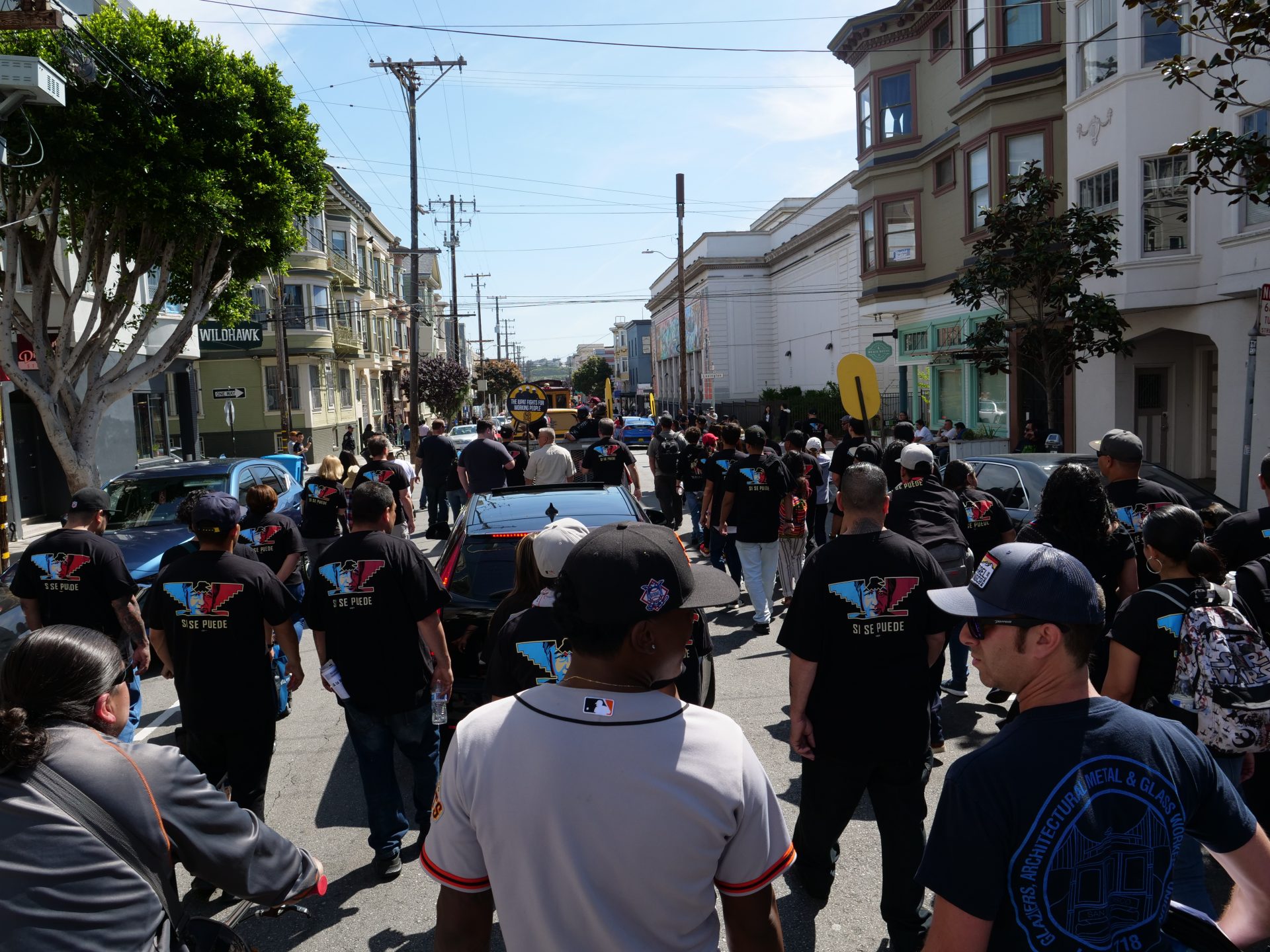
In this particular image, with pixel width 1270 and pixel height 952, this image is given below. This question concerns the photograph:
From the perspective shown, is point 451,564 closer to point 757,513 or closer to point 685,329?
point 757,513

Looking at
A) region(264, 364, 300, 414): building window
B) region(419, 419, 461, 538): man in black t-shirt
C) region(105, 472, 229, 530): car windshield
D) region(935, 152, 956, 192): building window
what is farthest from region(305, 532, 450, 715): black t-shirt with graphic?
region(264, 364, 300, 414): building window

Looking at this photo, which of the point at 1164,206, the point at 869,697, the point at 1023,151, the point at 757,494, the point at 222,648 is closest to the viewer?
the point at 869,697

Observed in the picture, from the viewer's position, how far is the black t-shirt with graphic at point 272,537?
6902 millimetres

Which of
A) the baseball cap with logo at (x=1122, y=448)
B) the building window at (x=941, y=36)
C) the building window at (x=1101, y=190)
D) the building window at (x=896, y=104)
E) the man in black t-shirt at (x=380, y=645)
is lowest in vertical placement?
the man in black t-shirt at (x=380, y=645)

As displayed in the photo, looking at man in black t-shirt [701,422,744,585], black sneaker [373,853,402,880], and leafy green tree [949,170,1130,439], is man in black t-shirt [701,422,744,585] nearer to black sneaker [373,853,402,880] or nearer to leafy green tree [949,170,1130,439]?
black sneaker [373,853,402,880]

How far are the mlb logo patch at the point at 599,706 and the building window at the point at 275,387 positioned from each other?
39.6 m

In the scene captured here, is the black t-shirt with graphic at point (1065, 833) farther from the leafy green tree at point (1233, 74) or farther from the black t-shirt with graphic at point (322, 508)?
the black t-shirt with graphic at point (322, 508)

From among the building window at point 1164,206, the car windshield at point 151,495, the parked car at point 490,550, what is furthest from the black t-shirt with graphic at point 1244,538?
the building window at point 1164,206

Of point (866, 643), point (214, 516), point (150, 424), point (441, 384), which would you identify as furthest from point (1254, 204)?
point (441, 384)

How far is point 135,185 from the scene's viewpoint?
1339cm

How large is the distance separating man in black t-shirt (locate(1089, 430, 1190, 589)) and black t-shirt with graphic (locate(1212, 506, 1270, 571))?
64 cm

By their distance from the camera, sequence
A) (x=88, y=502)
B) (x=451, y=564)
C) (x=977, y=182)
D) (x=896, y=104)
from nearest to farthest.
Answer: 1. (x=88, y=502)
2. (x=451, y=564)
3. (x=977, y=182)
4. (x=896, y=104)

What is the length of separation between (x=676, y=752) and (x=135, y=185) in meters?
14.3

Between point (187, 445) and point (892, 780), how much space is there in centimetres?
2919
